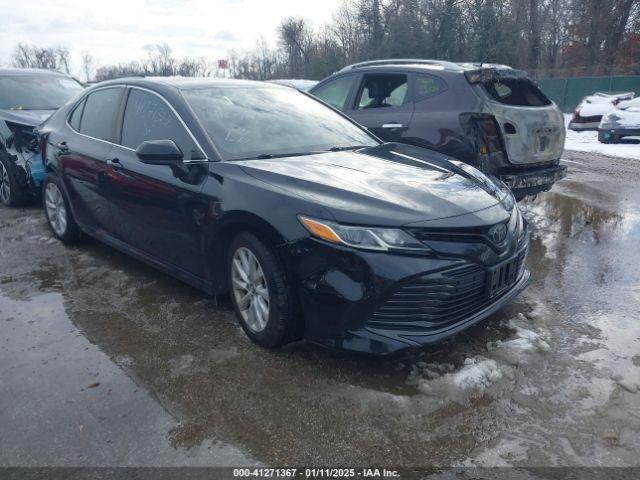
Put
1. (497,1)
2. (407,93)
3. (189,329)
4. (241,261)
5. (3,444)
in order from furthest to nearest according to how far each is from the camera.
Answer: (497,1), (407,93), (189,329), (241,261), (3,444)

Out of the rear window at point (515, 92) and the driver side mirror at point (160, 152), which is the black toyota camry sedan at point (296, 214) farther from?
the rear window at point (515, 92)

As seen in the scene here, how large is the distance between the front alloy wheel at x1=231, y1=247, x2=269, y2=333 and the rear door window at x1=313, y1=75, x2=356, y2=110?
154 inches

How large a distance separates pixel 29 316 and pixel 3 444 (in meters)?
1.60

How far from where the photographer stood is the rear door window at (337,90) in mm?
6805

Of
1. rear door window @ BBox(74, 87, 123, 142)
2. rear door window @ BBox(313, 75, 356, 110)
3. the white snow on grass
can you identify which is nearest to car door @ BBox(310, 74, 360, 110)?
rear door window @ BBox(313, 75, 356, 110)

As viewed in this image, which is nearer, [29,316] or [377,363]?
[377,363]

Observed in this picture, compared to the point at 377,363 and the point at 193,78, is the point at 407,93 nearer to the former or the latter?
the point at 193,78

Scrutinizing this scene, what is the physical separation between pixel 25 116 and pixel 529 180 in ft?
20.2

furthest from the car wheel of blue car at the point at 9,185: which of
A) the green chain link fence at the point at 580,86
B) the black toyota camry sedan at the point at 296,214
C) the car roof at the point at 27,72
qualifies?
the green chain link fence at the point at 580,86

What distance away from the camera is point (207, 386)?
118 inches

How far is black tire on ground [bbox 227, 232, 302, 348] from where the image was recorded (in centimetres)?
308

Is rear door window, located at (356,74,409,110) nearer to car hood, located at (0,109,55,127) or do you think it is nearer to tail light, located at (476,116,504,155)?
tail light, located at (476,116,504,155)

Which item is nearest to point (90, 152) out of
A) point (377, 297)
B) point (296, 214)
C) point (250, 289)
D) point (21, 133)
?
point (250, 289)

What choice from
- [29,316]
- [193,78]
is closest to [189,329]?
[29,316]
